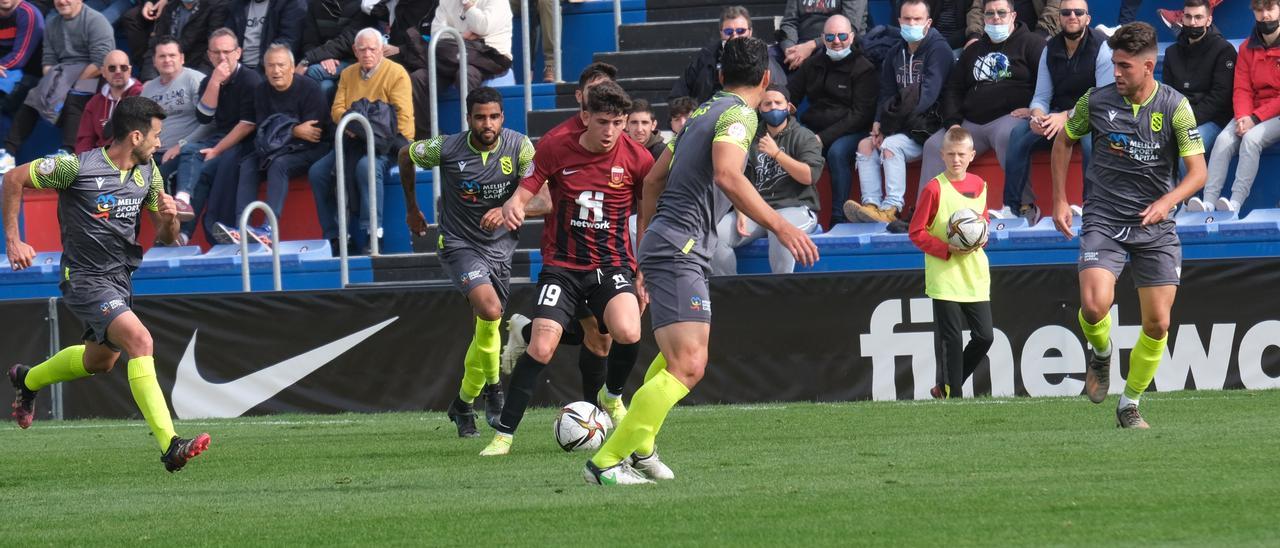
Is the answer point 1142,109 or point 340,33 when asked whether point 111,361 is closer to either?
point 1142,109

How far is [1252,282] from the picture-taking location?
12719 millimetres

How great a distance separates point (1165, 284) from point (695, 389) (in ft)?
16.0

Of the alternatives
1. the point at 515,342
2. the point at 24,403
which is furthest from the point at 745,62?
the point at 515,342

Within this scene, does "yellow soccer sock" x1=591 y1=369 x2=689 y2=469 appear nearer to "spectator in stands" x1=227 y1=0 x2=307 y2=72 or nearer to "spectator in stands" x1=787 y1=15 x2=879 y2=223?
"spectator in stands" x1=787 y1=15 x2=879 y2=223

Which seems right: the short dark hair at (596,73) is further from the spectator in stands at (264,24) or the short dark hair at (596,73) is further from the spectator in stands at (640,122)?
the spectator in stands at (264,24)

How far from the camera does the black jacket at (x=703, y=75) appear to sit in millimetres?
16100

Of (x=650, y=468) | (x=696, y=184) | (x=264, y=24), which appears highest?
(x=264, y=24)

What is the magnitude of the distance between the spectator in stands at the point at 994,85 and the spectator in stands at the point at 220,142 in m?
7.21

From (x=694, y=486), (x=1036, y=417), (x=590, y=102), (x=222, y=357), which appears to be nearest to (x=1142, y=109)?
(x=1036, y=417)

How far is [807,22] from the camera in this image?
16672mm

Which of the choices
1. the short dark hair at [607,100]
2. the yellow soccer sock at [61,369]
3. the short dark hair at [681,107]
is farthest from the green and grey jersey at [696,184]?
the short dark hair at [681,107]

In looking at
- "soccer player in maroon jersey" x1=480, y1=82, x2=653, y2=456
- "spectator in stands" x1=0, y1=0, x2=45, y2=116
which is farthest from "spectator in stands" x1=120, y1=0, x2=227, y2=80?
"soccer player in maroon jersey" x1=480, y1=82, x2=653, y2=456

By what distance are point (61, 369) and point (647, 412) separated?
5.10m

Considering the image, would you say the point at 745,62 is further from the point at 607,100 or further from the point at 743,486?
the point at 607,100
